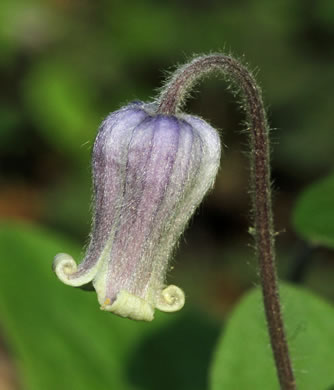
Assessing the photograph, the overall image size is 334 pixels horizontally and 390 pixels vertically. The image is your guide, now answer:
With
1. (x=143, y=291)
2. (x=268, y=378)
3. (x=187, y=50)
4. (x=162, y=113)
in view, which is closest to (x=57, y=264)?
(x=143, y=291)

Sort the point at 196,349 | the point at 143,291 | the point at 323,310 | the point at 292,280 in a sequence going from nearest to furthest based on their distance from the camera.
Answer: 1. the point at 143,291
2. the point at 323,310
3. the point at 292,280
4. the point at 196,349

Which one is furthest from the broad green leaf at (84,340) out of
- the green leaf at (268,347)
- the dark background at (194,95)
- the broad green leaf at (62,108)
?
the broad green leaf at (62,108)

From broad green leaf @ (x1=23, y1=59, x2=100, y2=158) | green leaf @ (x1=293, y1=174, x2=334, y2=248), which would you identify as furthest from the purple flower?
broad green leaf @ (x1=23, y1=59, x2=100, y2=158)

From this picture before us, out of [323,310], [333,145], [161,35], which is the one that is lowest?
[323,310]

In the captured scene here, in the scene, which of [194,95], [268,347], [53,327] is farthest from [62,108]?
[268,347]

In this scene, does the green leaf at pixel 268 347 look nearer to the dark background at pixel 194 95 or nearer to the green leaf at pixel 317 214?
the green leaf at pixel 317 214

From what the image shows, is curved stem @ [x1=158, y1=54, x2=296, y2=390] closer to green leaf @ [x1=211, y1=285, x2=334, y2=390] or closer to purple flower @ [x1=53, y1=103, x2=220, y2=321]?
purple flower @ [x1=53, y1=103, x2=220, y2=321]

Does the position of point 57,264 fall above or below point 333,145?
below

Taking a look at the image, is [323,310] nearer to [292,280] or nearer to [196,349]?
[292,280]
